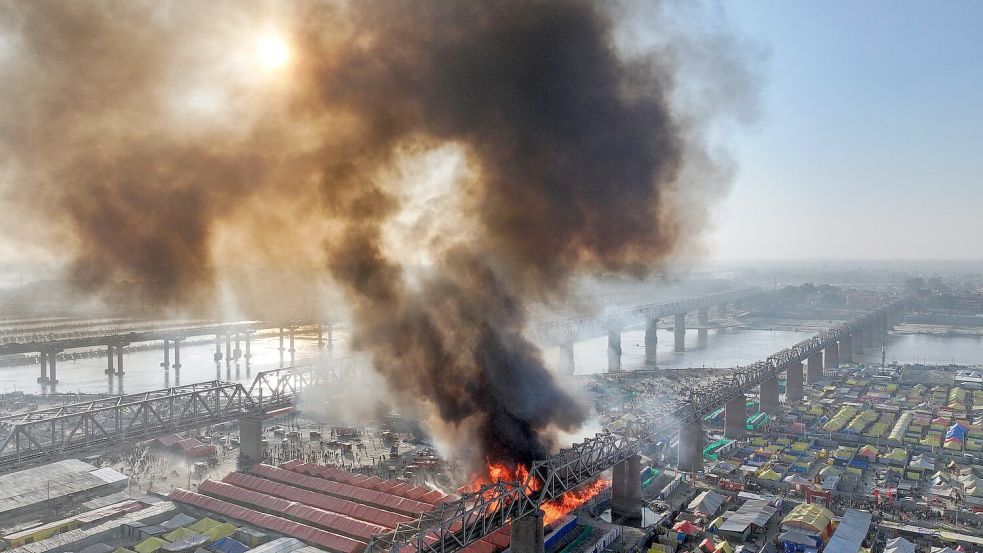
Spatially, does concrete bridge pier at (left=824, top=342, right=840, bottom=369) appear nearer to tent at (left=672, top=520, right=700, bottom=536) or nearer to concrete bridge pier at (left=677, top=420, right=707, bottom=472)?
concrete bridge pier at (left=677, top=420, right=707, bottom=472)

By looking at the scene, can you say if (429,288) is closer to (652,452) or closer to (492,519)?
(492,519)

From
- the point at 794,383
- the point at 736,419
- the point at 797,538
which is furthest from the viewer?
the point at 794,383

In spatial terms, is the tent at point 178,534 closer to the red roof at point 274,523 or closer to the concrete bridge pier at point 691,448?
the red roof at point 274,523

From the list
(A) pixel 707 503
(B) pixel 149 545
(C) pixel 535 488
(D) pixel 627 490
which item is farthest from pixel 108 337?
(A) pixel 707 503

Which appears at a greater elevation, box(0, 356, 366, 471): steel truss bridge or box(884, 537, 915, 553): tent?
box(0, 356, 366, 471): steel truss bridge

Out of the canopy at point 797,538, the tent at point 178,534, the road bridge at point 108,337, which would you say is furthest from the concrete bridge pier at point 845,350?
the tent at point 178,534

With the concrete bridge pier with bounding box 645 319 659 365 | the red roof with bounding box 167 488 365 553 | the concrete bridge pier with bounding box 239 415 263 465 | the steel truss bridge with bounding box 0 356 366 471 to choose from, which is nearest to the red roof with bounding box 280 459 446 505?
the red roof with bounding box 167 488 365 553

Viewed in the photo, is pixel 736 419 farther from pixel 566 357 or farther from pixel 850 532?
pixel 566 357
